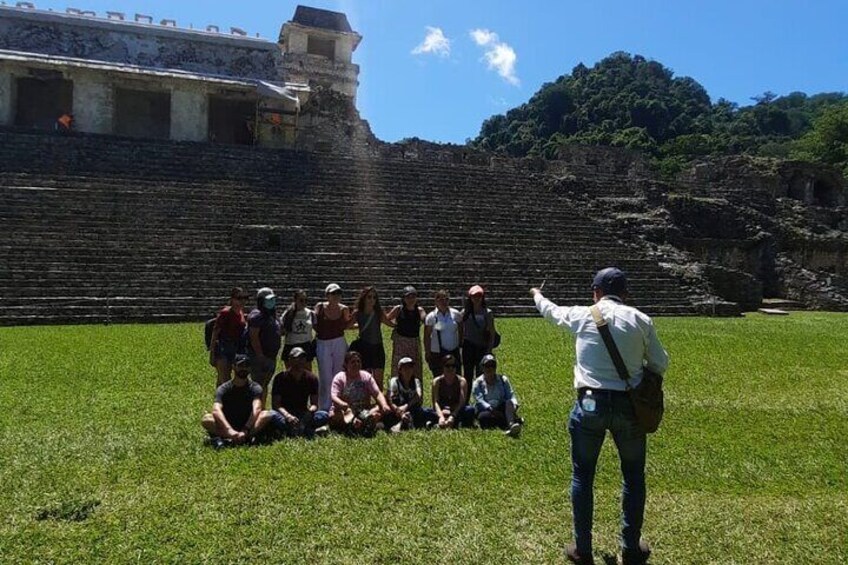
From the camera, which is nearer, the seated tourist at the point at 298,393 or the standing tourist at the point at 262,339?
the seated tourist at the point at 298,393

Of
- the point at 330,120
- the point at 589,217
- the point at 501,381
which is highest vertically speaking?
the point at 330,120

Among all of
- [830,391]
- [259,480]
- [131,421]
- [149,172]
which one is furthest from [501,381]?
[149,172]

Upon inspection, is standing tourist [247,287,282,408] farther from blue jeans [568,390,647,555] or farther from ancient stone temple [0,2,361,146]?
ancient stone temple [0,2,361,146]

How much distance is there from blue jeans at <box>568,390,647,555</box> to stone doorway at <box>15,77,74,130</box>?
85.7 ft

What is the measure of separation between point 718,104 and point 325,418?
276ft

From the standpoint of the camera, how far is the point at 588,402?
11.3ft

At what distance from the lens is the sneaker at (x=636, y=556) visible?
3500 mm

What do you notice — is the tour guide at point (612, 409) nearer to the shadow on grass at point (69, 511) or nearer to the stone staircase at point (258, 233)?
the shadow on grass at point (69, 511)

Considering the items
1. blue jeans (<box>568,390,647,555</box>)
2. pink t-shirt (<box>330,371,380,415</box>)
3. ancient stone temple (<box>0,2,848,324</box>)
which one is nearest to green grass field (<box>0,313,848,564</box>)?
blue jeans (<box>568,390,647,555</box>)

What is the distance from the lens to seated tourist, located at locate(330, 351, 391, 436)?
5730mm

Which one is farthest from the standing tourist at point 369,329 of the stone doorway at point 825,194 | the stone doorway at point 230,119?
the stone doorway at point 825,194

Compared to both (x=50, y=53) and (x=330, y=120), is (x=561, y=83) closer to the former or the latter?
(x=330, y=120)

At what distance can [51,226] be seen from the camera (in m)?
14.5

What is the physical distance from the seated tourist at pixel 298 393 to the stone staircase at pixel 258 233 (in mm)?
7957
